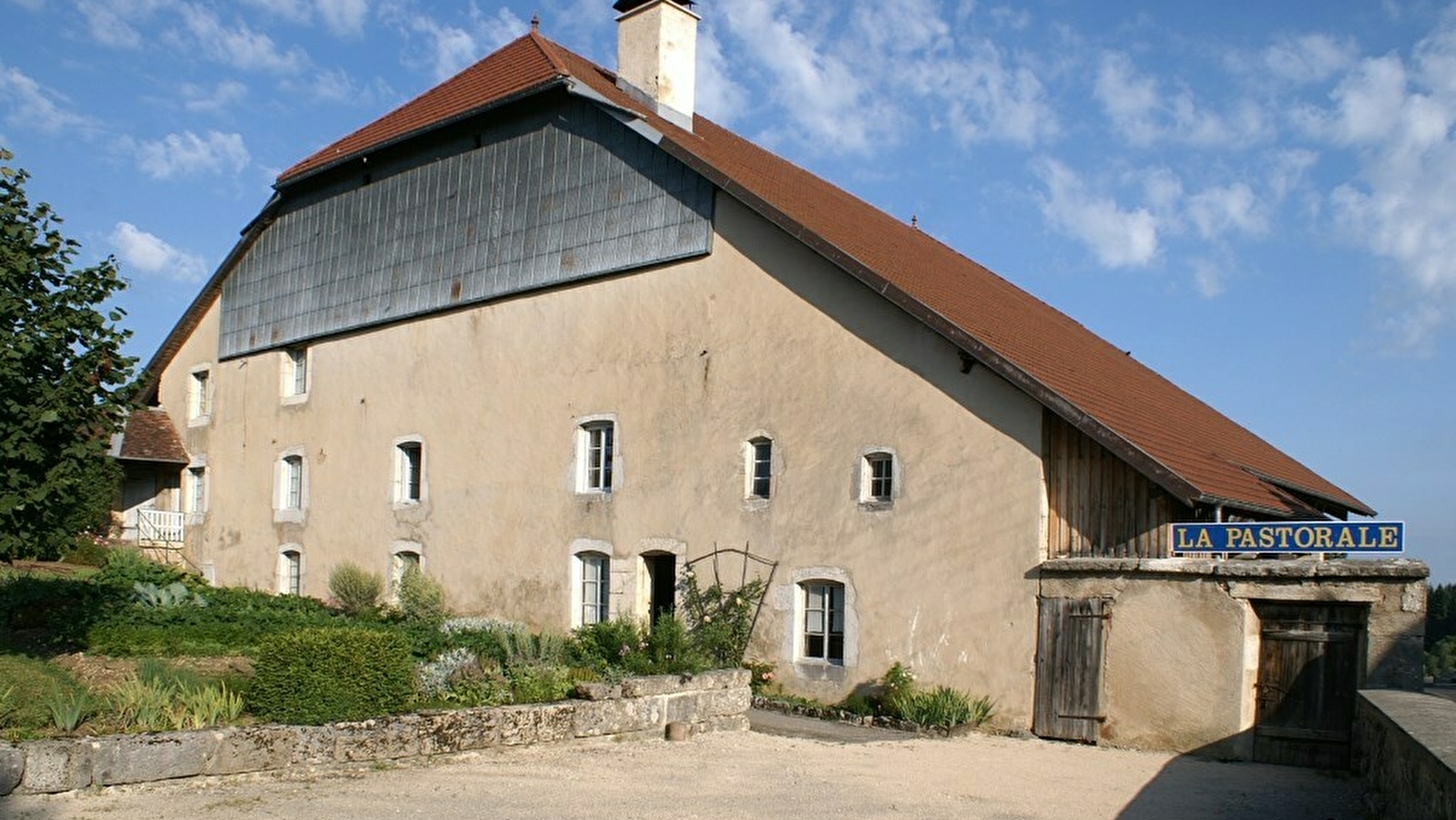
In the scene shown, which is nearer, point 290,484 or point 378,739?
point 378,739

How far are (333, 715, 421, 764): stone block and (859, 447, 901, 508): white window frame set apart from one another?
6030 millimetres

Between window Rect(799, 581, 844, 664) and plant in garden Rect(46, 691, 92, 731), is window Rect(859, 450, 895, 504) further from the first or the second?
plant in garden Rect(46, 691, 92, 731)

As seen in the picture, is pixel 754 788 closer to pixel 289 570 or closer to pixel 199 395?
pixel 289 570

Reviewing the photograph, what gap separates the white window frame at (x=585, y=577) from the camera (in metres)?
15.9

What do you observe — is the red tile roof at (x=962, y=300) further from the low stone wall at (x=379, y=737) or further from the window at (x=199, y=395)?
the window at (x=199, y=395)

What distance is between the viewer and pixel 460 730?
9.17 metres

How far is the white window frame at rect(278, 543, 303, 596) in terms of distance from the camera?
20281mm

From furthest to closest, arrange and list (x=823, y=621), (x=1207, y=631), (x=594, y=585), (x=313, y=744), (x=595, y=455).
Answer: (x=595, y=455) → (x=594, y=585) → (x=823, y=621) → (x=1207, y=631) → (x=313, y=744)

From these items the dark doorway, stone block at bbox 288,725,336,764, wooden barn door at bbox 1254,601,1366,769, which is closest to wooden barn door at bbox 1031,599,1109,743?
A: wooden barn door at bbox 1254,601,1366,769

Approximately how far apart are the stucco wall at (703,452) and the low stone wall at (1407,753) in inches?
130

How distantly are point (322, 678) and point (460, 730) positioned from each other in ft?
3.78

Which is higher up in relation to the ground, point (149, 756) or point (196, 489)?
point (196, 489)

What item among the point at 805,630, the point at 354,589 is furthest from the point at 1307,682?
the point at 354,589

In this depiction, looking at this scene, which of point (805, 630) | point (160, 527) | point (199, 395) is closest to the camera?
point (805, 630)
